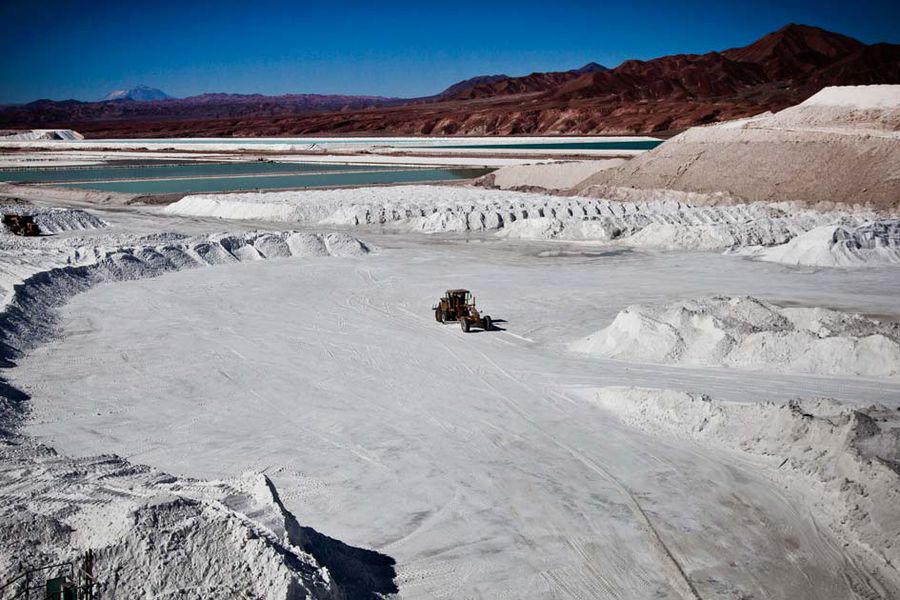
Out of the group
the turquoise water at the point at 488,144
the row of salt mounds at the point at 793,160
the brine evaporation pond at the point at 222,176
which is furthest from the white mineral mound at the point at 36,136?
the row of salt mounds at the point at 793,160

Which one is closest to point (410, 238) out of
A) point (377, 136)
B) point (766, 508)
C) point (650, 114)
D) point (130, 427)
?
point (130, 427)

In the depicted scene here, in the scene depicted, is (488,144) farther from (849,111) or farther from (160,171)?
(849,111)

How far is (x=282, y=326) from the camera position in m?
17.7

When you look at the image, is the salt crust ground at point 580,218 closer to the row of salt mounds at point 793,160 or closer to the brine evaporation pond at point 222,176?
the row of salt mounds at point 793,160

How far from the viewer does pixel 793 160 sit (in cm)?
3450

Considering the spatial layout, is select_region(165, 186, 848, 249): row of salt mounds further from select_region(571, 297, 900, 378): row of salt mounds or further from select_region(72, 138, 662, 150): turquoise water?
select_region(72, 138, 662, 150): turquoise water

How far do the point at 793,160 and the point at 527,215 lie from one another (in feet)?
40.3

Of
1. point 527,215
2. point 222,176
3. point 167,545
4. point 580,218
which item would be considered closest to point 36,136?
point 222,176

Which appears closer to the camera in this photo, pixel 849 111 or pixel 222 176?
pixel 849 111

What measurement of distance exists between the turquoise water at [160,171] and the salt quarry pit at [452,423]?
3130 cm

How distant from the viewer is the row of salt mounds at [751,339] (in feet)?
45.3

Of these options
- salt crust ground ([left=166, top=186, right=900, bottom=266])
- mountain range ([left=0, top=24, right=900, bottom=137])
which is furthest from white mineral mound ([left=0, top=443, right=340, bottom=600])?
mountain range ([left=0, top=24, right=900, bottom=137])

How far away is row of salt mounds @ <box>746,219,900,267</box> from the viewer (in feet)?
77.2

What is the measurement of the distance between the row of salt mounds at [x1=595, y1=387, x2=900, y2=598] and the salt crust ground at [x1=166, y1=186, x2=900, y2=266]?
1397 centimetres
